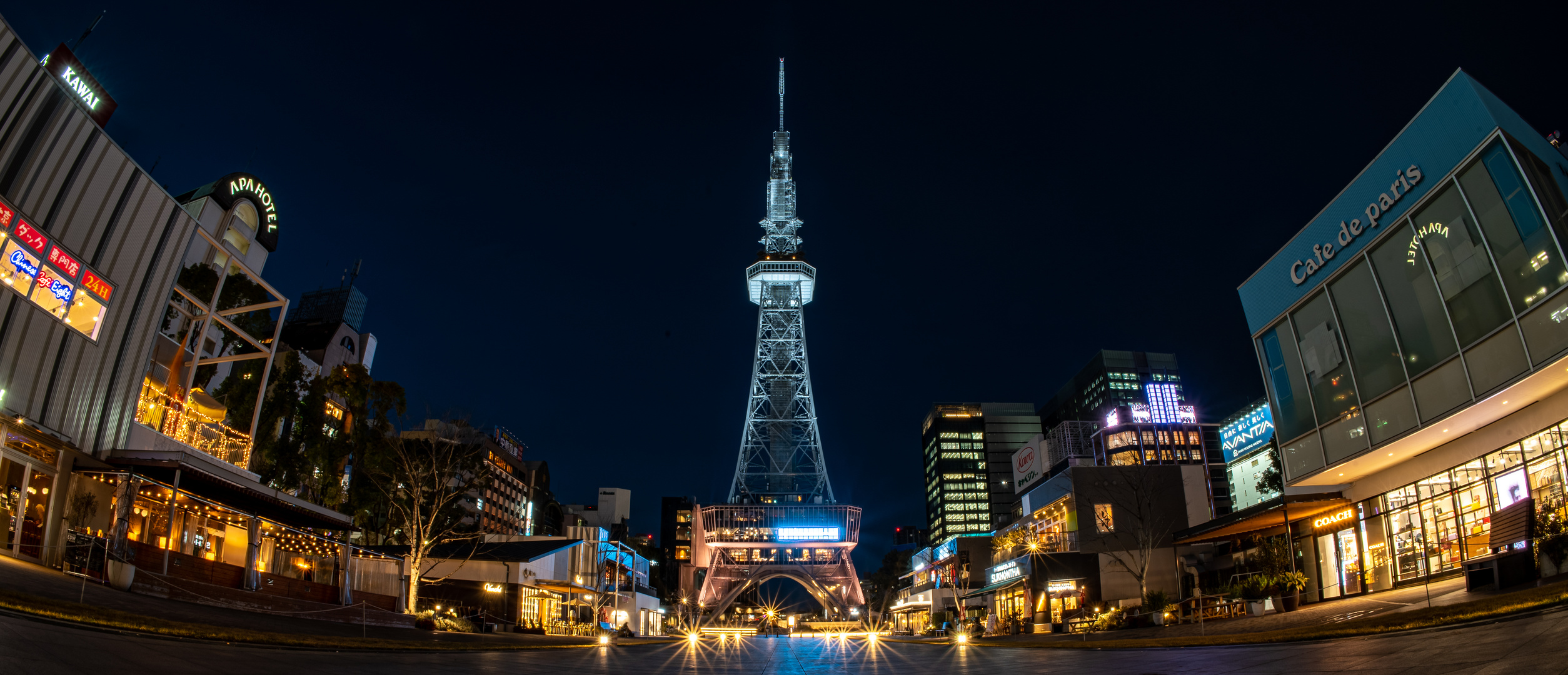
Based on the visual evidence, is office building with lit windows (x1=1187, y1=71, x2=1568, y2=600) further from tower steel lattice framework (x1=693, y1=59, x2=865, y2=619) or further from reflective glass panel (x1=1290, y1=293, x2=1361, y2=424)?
tower steel lattice framework (x1=693, y1=59, x2=865, y2=619)

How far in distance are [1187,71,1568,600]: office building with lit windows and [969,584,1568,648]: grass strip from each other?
4.58 metres

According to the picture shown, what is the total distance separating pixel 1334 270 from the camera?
27.5 metres

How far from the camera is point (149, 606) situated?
16.5 metres

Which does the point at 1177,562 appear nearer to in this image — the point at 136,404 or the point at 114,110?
the point at 136,404

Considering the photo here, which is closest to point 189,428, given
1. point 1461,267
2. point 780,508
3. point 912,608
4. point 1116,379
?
point 1461,267

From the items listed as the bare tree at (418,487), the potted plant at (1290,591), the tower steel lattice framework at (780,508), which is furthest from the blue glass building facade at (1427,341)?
the tower steel lattice framework at (780,508)

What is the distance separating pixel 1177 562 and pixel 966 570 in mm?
27110

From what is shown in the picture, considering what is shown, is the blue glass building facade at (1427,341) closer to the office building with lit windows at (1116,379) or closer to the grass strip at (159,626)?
the grass strip at (159,626)

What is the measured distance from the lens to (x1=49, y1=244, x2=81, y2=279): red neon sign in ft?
70.6

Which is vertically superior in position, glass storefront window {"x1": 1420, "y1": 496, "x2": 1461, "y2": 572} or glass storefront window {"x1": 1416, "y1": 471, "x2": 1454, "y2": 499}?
glass storefront window {"x1": 1416, "y1": 471, "x2": 1454, "y2": 499}

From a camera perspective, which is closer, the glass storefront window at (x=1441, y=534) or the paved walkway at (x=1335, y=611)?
the paved walkway at (x=1335, y=611)

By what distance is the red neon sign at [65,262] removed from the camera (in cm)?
2152

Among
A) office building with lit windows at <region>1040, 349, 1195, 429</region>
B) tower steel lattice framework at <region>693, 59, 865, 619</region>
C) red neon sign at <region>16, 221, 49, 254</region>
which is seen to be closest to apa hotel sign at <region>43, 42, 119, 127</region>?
red neon sign at <region>16, 221, 49, 254</region>

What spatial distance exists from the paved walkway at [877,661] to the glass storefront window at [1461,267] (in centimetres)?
1337
